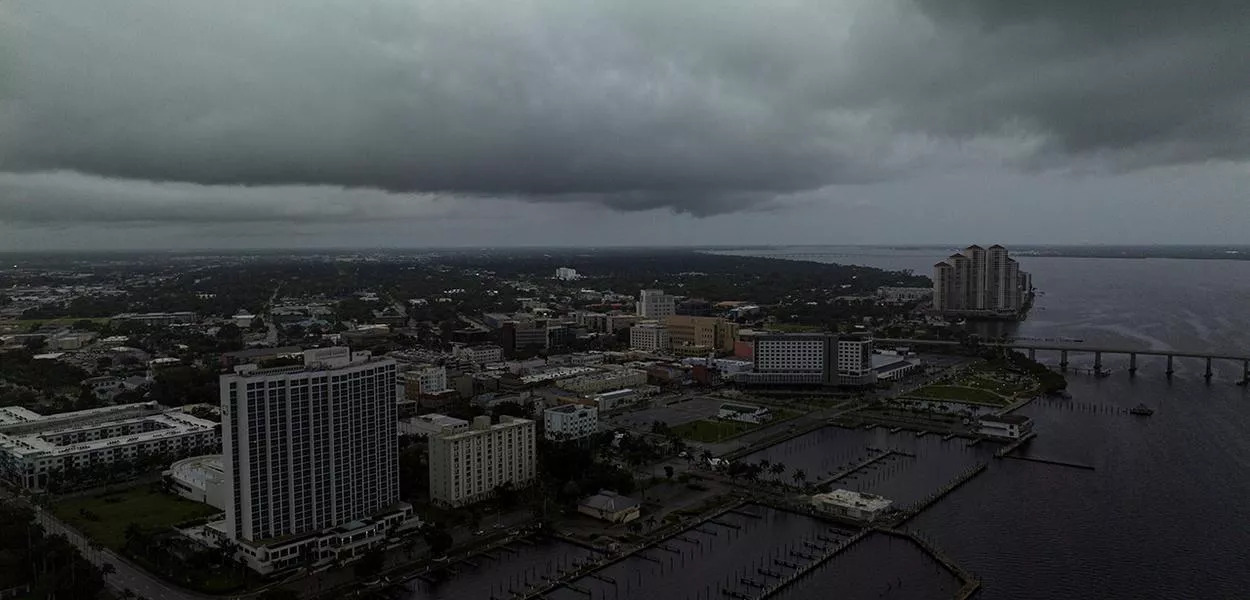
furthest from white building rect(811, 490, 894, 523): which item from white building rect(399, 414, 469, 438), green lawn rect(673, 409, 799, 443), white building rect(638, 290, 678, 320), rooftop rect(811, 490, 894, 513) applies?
white building rect(638, 290, 678, 320)

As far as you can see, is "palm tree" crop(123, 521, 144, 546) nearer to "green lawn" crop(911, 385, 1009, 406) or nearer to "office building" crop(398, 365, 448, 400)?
"office building" crop(398, 365, 448, 400)

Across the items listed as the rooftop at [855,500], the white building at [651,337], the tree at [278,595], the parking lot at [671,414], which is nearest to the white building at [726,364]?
the parking lot at [671,414]

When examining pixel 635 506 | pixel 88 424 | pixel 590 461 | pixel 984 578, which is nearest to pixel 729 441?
pixel 590 461

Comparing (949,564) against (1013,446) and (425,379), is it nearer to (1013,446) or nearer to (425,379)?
(1013,446)

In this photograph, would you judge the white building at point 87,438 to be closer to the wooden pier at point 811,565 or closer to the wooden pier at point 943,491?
the wooden pier at point 811,565

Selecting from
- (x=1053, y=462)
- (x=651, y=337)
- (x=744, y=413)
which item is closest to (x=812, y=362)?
(x=744, y=413)

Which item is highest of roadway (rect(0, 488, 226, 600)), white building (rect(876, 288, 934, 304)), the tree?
white building (rect(876, 288, 934, 304))

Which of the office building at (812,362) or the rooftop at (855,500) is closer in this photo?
the rooftop at (855,500)
